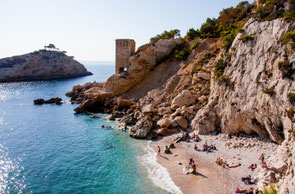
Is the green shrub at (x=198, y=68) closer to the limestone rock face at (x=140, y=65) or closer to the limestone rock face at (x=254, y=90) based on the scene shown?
the limestone rock face at (x=254, y=90)

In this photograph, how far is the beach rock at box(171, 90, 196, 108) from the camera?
103 feet

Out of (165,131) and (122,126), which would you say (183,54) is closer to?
(165,131)

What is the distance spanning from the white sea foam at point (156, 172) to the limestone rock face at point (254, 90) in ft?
25.3

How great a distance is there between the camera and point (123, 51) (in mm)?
46469

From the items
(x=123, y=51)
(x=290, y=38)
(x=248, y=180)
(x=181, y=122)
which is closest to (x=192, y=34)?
(x=123, y=51)

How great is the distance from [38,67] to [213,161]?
333ft

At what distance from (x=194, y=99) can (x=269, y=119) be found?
1209 centimetres

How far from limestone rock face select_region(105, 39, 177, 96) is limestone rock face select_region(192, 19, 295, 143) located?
20230 millimetres

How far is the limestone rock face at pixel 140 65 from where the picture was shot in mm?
45438

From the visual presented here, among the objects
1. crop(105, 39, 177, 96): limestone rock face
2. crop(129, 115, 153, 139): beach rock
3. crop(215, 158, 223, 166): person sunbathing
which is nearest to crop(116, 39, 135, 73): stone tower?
crop(105, 39, 177, 96): limestone rock face

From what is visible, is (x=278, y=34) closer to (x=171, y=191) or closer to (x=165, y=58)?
(x=171, y=191)

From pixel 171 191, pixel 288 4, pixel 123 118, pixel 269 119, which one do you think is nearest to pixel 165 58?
pixel 123 118

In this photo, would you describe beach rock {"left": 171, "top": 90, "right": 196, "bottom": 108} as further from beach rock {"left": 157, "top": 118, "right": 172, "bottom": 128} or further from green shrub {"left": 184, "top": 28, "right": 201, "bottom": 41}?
green shrub {"left": 184, "top": 28, "right": 201, "bottom": 41}

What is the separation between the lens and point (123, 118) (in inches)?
1378
